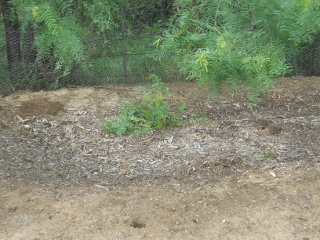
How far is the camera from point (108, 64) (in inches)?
294

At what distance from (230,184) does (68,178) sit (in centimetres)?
172

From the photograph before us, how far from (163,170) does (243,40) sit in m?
1.83

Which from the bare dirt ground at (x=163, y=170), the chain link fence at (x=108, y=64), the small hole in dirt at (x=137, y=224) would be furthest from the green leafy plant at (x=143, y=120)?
the small hole in dirt at (x=137, y=224)

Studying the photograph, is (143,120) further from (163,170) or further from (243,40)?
(243,40)

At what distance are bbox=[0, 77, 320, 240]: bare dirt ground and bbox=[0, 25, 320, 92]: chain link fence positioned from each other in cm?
41

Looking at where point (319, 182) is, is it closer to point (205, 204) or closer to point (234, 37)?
point (205, 204)

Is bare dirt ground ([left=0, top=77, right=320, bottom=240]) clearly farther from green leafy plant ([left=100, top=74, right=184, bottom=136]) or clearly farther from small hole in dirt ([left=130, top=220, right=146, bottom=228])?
green leafy plant ([left=100, top=74, right=184, bottom=136])

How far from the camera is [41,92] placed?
6.81 metres

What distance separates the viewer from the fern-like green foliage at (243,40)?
2.93 metres

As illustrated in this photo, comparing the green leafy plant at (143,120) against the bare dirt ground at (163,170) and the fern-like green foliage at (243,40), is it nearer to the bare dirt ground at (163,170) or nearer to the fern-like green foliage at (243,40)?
the bare dirt ground at (163,170)

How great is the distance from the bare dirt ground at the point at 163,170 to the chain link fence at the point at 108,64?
1.36 feet

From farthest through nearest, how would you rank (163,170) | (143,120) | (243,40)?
(143,120), (163,170), (243,40)

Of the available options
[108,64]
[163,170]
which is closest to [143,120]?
[163,170]

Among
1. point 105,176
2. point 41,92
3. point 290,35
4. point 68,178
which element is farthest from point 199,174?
point 41,92
